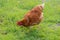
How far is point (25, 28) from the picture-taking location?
18.6 ft

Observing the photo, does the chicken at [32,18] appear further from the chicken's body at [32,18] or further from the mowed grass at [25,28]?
the mowed grass at [25,28]

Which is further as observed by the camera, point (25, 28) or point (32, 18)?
point (25, 28)

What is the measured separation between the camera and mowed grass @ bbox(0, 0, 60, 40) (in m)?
5.43

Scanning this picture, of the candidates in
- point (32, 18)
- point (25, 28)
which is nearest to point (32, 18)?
point (32, 18)

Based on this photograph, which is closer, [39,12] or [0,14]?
[39,12]

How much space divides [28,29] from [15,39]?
487 mm

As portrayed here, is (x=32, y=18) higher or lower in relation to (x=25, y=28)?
higher

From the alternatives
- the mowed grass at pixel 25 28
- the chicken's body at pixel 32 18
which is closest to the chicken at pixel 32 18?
the chicken's body at pixel 32 18

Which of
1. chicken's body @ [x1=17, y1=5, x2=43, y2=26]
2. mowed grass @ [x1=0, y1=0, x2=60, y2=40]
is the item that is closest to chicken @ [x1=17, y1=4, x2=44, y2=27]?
chicken's body @ [x1=17, y1=5, x2=43, y2=26]

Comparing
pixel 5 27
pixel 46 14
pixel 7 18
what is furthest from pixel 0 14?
pixel 46 14

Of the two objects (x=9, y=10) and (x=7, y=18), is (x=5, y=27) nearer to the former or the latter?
(x=7, y=18)

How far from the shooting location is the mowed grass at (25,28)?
543 centimetres

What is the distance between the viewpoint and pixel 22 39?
5289 millimetres

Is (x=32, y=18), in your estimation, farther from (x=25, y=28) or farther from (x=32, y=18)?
(x=25, y=28)
